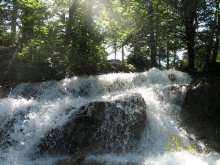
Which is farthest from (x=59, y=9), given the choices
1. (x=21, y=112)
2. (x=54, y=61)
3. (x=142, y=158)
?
(x=142, y=158)

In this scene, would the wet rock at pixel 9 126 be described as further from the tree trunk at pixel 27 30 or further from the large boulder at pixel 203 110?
the tree trunk at pixel 27 30

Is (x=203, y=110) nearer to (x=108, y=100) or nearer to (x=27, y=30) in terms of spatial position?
(x=108, y=100)

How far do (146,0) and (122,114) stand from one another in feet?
49.3

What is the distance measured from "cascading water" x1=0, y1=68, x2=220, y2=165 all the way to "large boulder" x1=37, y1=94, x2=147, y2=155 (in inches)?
12.8

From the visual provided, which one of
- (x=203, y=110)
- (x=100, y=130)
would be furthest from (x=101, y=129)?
(x=203, y=110)

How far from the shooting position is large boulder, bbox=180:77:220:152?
1352 cm

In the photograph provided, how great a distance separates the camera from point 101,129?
1268cm

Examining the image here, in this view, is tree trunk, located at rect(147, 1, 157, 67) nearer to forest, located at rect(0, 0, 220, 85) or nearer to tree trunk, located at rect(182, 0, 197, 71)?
forest, located at rect(0, 0, 220, 85)

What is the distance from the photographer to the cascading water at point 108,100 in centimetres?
1108

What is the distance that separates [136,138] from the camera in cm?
1245

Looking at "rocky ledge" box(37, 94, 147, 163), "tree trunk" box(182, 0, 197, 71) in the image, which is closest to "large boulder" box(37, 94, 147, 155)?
"rocky ledge" box(37, 94, 147, 163)

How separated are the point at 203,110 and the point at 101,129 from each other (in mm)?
4750

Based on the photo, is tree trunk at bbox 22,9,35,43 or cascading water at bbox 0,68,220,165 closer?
cascading water at bbox 0,68,220,165

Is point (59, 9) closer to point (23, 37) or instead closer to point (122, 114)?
point (23, 37)
